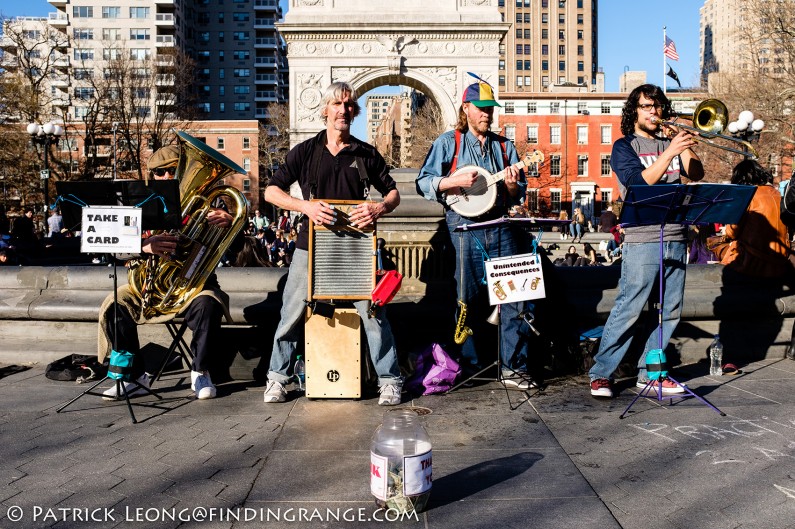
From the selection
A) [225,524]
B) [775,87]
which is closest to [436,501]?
[225,524]

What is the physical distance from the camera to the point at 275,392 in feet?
17.2

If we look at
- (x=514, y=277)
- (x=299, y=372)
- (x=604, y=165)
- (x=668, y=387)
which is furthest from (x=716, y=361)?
(x=604, y=165)

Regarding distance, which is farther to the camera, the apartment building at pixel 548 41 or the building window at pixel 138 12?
the apartment building at pixel 548 41

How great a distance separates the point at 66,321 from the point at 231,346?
75.6 inches

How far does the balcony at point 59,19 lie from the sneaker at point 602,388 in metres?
101

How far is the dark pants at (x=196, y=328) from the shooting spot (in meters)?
5.43

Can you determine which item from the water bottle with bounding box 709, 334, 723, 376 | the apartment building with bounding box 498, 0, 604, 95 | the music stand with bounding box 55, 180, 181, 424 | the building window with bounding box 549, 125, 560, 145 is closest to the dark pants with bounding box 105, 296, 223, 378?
the music stand with bounding box 55, 180, 181, 424

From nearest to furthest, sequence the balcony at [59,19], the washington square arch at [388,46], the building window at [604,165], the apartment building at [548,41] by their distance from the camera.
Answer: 1. the washington square arch at [388,46]
2. the building window at [604,165]
3. the balcony at [59,19]
4. the apartment building at [548,41]

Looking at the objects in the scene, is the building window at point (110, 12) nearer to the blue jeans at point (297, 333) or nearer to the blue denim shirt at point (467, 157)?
the blue denim shirt at point (467, 157)

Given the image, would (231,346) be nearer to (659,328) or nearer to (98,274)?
(98,274)

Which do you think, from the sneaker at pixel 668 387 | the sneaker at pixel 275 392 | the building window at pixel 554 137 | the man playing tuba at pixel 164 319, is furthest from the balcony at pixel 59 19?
the sneaker at pixel 668 387

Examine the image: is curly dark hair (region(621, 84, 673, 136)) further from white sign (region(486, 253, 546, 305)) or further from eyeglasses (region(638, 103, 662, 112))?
white sign (region(486, 253, 546, 305))

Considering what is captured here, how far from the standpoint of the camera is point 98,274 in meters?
6.95

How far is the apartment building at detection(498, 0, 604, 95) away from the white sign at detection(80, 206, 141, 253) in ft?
362
